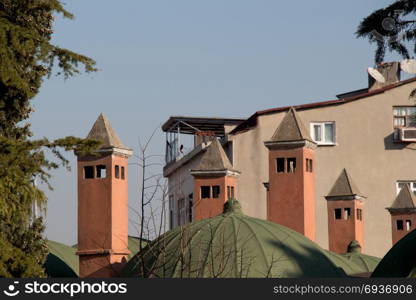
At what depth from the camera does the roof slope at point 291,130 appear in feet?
112

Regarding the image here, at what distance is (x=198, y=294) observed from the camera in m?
17.5

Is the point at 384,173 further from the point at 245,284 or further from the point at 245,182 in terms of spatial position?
the point at 245,284

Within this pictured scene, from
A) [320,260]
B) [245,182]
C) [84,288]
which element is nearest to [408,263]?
[320,260]

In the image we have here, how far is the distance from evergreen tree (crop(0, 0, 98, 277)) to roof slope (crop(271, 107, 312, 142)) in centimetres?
1061

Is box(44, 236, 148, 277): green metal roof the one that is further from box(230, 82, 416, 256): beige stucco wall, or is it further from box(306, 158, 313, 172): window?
box(230, 82, 416, 256): beige stucco wall

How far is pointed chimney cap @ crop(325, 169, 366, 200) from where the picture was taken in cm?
3981

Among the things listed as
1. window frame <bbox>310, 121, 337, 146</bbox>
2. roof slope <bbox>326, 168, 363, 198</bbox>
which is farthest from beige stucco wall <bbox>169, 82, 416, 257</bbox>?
roof slope <bbox>326, 168, 363, 198</bbox>

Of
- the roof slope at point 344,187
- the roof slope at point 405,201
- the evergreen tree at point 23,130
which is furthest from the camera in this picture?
the roof slope at point 405,201

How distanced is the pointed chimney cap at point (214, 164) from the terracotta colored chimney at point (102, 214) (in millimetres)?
2658

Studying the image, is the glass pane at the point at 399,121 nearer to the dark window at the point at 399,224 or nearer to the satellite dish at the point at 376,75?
the satellite dish at the point at 376,75

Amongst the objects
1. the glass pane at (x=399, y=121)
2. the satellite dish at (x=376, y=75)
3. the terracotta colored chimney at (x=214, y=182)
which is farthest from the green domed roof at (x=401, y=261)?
the satellite dish at (x=376, y=75)

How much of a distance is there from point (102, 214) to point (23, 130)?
8.49m

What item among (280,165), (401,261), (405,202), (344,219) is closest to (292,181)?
(280,165)

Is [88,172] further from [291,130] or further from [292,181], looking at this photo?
[291,130]
